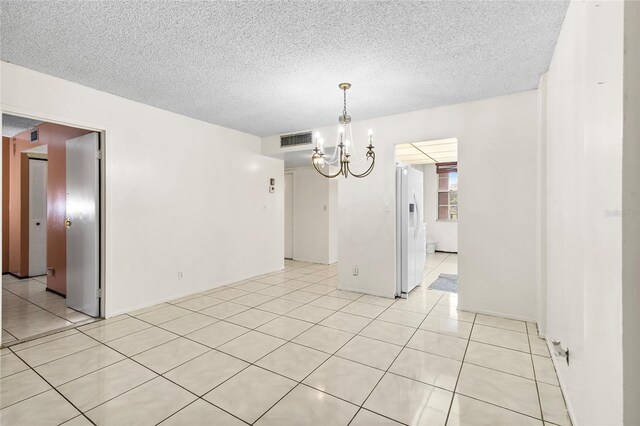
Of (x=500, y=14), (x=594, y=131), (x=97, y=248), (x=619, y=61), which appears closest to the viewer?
(x=619, y=61)

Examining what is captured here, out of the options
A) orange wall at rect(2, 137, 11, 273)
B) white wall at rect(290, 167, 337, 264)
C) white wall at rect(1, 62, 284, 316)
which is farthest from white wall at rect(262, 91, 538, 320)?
orange wall at rect(2, 137, 11, 273)

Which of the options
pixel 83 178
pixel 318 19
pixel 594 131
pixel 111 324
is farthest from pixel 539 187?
pixel 83 178

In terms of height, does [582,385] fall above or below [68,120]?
below

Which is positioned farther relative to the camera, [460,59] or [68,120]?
[68,120]

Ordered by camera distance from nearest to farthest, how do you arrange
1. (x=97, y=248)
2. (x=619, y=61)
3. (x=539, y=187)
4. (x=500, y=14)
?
(x=619, y=61), (x=500, y=14), (x=539, y=187), (x=97, y=248)

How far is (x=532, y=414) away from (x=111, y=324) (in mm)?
3886

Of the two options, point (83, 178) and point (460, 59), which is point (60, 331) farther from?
point (460, 59)

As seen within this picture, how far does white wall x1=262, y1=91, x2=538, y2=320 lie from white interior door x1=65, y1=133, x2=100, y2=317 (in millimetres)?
3675

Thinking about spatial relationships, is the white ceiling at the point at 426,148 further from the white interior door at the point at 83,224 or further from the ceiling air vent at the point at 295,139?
the white interior door at the point at 83,224

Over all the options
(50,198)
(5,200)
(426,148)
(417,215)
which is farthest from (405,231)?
(5,200)

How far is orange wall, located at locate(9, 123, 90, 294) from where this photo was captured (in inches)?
163

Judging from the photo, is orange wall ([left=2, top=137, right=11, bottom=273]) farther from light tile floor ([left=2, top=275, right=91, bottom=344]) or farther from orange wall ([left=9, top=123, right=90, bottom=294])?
light tile floor ([left=2, top=275, right=91, bottom=344])

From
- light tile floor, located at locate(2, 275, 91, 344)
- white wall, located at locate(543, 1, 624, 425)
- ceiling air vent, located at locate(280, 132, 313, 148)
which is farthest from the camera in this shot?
ceiling air vent, located at locate(280, 132, 313, 148)

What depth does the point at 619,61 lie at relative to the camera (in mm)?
1022
